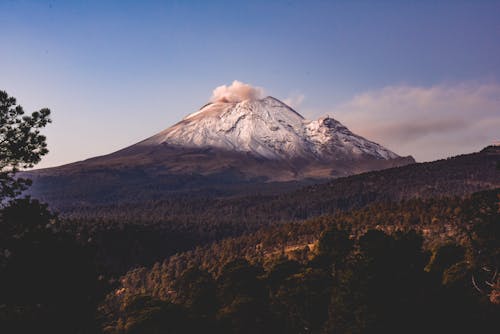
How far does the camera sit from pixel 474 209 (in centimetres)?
3950

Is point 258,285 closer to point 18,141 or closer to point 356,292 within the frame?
point 356,292

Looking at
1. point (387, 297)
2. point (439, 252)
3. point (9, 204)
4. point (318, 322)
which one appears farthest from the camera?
point (439, 252)

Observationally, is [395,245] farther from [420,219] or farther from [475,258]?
[420,219]

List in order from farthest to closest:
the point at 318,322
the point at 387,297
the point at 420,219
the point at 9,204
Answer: the point at 420,219 → the point at 318,322 → the point at 387,297 → the point at 9,204

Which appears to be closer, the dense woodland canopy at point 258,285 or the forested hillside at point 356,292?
the dense woodland canopy at point 258,285

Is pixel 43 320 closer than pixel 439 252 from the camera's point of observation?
Yes

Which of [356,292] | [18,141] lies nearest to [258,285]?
[356,292]

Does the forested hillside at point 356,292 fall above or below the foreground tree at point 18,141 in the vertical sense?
below

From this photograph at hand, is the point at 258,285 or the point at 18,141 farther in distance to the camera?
the point at 258,285

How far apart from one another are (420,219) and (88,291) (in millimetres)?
116386

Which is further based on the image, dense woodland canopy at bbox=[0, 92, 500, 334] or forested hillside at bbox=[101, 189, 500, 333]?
forested hillside at bbox=[101, 189, 500, 333]

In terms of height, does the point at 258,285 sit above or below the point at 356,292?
below

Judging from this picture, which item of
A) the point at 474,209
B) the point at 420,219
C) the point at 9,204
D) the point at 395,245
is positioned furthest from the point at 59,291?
the point at 420,219

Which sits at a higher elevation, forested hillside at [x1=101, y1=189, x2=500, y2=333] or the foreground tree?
the foreground tree
